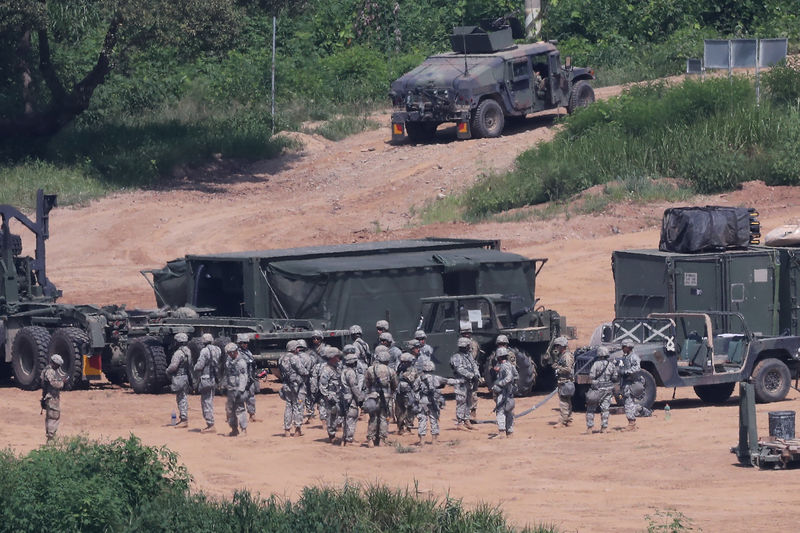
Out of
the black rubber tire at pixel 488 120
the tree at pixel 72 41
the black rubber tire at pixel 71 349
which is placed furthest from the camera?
the black rubber tire at pixel 488 120

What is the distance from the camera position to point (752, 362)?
1956 cm

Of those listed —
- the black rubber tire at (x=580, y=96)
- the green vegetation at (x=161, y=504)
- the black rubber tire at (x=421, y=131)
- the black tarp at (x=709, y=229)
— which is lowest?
the green vegetation at (x=161, y=504)

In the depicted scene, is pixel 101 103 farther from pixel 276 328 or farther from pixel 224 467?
pixel 224 467

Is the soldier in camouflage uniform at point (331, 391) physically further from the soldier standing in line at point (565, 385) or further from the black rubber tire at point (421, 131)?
the black rubber tire at point (421, 131)

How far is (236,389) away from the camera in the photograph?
18.7m

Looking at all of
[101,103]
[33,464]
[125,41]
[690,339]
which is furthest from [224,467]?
[101,103]

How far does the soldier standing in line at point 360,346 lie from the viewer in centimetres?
1999

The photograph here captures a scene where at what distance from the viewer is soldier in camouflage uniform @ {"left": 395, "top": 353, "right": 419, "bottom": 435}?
18.1 meters

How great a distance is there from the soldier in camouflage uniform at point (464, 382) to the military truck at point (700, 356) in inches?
55.0

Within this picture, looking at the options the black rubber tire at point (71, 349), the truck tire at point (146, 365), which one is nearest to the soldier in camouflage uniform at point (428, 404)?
the truck tire at point (146, 365)

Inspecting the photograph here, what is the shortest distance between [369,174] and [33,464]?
22.5 m

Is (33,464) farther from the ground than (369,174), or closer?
closer

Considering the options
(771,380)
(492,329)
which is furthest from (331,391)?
(771,380)

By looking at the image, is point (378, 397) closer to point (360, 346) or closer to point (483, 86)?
point (360, 346)
